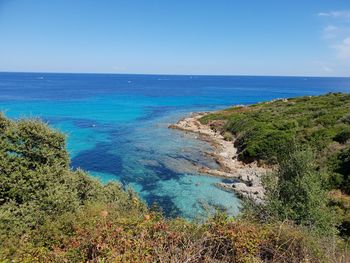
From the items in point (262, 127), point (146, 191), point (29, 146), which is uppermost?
point (29, 146)

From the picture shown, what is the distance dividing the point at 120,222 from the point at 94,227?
3.08 ft

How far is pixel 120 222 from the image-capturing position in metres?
10.6

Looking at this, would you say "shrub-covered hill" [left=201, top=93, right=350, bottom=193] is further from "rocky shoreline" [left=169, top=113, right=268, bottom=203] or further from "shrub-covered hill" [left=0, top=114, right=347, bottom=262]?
"shrub-covered hill" [left=0, top=114, right=347, bottom=262]

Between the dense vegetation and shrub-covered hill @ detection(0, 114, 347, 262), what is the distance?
3cm

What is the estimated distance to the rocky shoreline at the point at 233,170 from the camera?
31.4 m

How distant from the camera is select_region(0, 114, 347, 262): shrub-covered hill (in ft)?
30.8

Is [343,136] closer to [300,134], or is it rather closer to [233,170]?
[300,134]

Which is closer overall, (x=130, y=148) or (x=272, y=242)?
(x=272, y=242)

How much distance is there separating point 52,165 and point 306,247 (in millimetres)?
14906

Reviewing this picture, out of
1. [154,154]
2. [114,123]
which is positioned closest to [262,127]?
[154,154]

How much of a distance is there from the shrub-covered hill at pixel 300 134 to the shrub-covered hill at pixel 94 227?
15102 mm

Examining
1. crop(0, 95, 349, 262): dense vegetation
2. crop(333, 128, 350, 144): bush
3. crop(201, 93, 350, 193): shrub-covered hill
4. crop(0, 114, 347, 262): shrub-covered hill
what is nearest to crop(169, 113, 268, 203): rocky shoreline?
crop(201, 93, 350, 193): shrub-covered hill

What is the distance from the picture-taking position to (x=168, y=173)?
1480 inches

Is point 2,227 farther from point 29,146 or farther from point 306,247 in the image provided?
point 306,247
